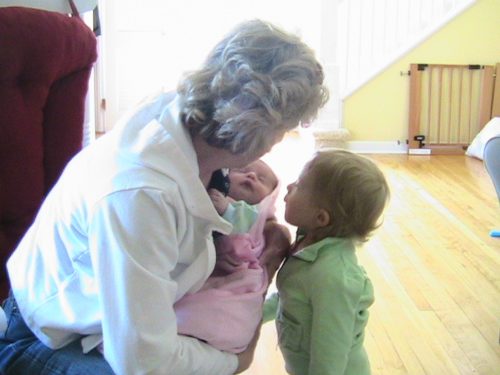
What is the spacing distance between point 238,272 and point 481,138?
4.45 metres

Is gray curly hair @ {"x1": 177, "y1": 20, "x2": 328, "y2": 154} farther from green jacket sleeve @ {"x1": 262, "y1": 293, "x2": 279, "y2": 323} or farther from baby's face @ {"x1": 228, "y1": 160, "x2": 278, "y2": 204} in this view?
green jacket sleeve @ {"x1": 262, "y1": 293, "x2": 279, "y2": 323}

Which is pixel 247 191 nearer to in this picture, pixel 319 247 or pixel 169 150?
pixel 319 247

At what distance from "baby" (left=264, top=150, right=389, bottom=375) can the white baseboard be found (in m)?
4.39

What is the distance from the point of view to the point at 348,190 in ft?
4.35

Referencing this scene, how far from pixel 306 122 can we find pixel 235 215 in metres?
0.31

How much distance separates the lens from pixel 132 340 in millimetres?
1017

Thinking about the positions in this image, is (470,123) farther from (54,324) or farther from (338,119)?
(54,324)

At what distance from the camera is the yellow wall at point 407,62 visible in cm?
552

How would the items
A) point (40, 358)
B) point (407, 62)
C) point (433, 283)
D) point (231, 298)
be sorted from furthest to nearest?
1. point (407, 62)
2. point (433, 283)
3. point (231, 298)
4. point (40, 358)

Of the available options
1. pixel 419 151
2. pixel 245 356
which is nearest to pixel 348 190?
pixel 245 356

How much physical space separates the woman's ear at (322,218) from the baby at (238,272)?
119mm

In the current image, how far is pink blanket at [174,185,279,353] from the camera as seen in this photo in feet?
3.99

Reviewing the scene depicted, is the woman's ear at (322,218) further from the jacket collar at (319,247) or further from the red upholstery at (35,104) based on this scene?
the red upholstery at (35,104)

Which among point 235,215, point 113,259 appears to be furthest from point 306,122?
point 113,259
